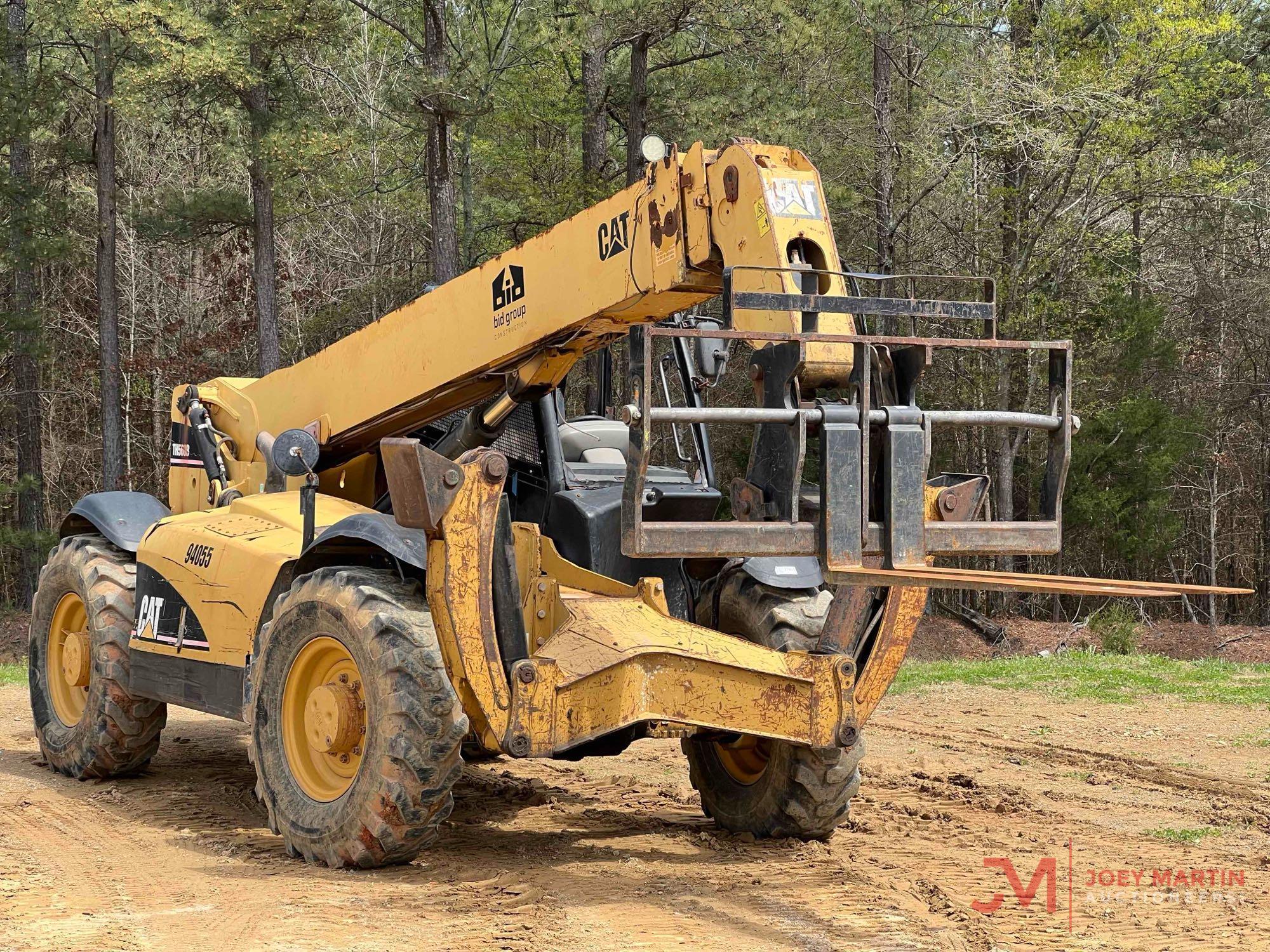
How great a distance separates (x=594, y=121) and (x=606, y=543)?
17.7 m

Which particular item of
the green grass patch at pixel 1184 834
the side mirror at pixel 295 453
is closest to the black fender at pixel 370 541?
the side mirror at pixel 295 453

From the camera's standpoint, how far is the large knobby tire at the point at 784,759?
6.47 metres

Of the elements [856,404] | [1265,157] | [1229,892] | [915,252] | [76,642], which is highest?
[1265,157]

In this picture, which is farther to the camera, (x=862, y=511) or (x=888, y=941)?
(x=862, y=511)

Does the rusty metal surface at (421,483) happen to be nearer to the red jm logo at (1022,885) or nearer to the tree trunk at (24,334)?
the red jm logo at (1022,885)

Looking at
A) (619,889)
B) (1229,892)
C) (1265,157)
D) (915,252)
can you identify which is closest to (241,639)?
(619,889)

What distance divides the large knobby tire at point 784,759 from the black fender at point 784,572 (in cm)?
3

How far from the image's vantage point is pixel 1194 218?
95.0 ft

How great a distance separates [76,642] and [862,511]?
536cm

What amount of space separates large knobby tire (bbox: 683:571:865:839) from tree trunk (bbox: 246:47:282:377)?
54.5 ft

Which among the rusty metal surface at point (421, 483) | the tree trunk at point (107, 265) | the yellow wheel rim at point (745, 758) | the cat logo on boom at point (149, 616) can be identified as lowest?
the yellow wheel rim at point (745, 758)

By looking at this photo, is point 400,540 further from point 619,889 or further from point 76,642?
point 76,642

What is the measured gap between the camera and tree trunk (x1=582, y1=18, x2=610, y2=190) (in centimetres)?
2283

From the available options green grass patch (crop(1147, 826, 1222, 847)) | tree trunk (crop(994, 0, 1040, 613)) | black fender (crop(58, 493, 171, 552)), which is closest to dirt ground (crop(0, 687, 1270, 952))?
green grass patch (crop(1147, 826, 1222, 847))
